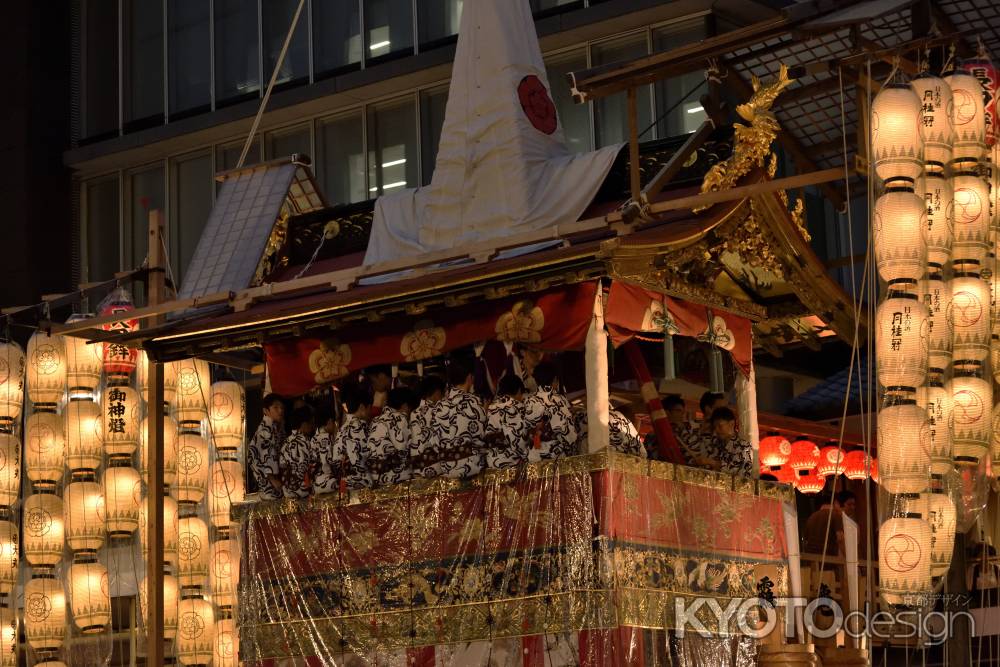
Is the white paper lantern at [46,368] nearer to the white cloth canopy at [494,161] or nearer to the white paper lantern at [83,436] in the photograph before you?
the white paper lantern at [83,436]

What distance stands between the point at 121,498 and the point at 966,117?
777 centimetres

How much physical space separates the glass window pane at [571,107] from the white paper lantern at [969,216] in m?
9.73

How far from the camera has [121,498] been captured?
1378 cm

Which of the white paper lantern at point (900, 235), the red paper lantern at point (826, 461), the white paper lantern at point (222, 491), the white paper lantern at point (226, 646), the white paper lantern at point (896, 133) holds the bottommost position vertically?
the white paper lantern at point (226, 646)

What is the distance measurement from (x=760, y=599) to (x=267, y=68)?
14.0 meters

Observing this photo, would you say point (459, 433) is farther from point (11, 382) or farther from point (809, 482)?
point (809, 482)

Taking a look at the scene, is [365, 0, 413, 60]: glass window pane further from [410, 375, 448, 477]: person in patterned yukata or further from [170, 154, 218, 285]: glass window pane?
[410, 375, 448, 477]: person in patterned yukata

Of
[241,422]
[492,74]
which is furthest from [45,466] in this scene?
[492,74]

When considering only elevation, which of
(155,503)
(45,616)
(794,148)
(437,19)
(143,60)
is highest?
(143,60)

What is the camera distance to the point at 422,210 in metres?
12.8

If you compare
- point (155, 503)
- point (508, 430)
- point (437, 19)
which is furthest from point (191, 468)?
point (437, 19)

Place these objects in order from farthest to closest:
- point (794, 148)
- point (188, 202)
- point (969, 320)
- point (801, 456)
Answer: point (188, 202), point (801, 456), point (794, 148), point (969, 320)

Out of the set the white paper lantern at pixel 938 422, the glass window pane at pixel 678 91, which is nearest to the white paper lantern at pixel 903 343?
the white paper lantern at pixel 938 422

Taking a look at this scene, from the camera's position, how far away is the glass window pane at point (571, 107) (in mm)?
20469
